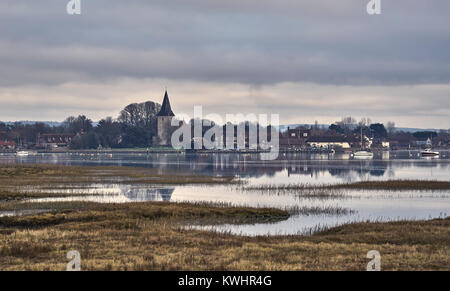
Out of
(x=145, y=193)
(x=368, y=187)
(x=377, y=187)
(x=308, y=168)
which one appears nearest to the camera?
(x=145, y=193)

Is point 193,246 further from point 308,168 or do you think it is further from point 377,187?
point 308,168

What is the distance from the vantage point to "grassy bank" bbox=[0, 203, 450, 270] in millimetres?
17422

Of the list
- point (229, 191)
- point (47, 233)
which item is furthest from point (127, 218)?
point (229, 191)

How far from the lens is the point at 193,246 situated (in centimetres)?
2111

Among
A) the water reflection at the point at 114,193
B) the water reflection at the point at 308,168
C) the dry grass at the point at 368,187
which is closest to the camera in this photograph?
the water reflection at the point at 114,193

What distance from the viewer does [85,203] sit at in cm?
3856

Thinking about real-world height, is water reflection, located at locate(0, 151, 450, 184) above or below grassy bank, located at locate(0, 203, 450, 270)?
below

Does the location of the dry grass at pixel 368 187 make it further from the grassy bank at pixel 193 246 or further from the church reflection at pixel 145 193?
the grassy bank at pixel 193 246

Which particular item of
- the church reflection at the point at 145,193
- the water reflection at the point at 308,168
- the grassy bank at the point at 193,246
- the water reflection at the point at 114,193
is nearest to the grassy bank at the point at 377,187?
the water reflection at the point at 308,168

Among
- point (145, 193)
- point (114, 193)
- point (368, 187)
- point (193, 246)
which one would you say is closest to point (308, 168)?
point (368, 187)

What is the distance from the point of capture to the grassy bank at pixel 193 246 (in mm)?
17422

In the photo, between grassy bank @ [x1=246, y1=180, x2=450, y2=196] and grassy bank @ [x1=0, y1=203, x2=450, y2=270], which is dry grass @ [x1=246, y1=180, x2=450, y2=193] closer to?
grassy bank @ [x1=246, y1=180, x2=450, y2=196]

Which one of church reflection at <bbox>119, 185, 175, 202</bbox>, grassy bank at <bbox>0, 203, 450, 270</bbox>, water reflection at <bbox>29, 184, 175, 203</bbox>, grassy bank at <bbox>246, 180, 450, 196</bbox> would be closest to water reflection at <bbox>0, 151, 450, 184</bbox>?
grassy bank at <bbox>246, 180, 450, 196</bbox>

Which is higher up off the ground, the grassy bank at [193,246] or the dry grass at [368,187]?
the grassy bank at [193,246]
